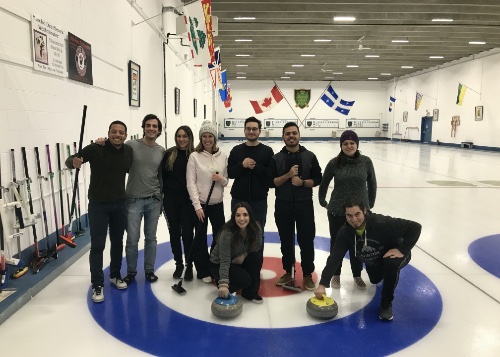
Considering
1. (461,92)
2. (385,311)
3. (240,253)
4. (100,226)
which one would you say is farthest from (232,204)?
(461,92)

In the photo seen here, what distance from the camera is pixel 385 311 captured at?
2875 mm

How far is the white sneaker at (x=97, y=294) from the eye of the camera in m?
3.12

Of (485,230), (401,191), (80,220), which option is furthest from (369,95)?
(80,220)

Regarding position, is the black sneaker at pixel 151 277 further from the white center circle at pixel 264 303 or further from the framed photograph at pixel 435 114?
the framed photograph at pixel 435 114

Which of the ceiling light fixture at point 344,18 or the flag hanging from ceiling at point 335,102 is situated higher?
the ceiling light fixture at point 344,18

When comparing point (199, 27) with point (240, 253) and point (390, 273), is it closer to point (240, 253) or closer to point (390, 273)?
point (240, 253)

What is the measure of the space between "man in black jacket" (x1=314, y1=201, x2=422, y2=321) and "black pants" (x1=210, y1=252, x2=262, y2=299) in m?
0.53

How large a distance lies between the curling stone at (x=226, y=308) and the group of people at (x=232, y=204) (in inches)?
3.6

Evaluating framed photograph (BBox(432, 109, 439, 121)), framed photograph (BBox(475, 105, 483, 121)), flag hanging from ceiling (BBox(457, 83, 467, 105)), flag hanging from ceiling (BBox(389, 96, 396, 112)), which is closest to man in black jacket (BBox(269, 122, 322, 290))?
framed photograph (BBox(475, 105, 483, 121))

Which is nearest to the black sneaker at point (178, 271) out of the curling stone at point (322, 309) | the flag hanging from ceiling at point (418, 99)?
the curling stone at point (322, 309)

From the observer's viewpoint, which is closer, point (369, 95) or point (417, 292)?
point (417, 292)

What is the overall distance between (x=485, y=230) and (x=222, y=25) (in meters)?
12.0

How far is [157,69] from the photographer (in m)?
9.12

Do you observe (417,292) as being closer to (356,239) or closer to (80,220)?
(356,239)
